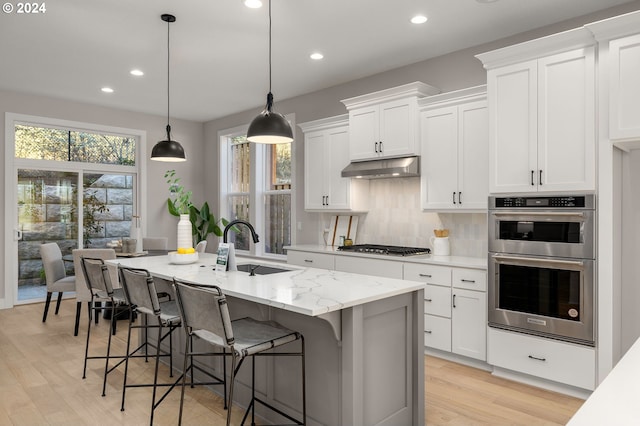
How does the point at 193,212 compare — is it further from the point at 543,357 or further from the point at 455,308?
the point at 543,357

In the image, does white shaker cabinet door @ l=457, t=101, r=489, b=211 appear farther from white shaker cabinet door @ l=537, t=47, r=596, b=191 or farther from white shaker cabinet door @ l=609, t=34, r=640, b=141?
white shaker cabinet door @ l=609, t=34, r=640, b=141

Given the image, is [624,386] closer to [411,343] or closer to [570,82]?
A: [411,343]

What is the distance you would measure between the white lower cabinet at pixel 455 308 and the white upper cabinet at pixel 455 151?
0.62m

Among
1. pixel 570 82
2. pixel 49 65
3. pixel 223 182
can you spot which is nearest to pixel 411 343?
pixel 570 82

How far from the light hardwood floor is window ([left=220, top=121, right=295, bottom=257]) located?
2.90 metres

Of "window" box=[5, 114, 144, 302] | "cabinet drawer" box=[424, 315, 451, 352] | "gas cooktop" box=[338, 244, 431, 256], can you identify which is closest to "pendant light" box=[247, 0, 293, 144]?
"gas cooktop" box=[338, 244, 431, 256]

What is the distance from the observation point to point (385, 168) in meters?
4.24

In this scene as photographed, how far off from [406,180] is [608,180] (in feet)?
6.62

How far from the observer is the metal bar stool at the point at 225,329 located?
201cm

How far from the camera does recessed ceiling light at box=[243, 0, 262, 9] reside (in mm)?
3209

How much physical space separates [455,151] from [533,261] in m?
1.22

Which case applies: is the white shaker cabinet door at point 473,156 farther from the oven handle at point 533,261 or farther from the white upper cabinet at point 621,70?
the white upper cabinet at point 621,70

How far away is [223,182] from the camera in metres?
7.14

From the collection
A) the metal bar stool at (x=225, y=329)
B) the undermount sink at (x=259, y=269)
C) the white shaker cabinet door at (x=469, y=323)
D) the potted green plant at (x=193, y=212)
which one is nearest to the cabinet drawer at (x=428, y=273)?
the white shaker cabinet door at (x=469, y=323)
